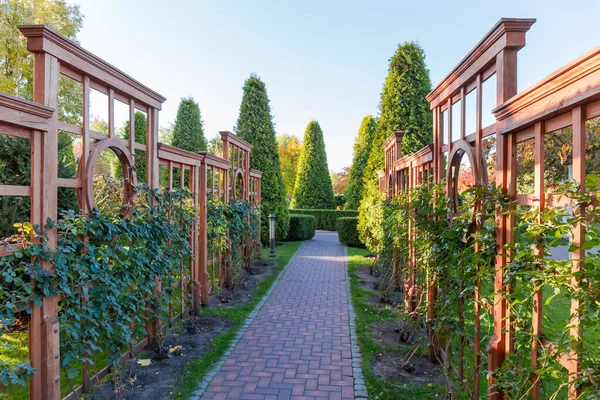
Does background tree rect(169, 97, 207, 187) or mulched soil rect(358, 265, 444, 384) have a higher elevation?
background tree rect(169, 97, 207, 187)

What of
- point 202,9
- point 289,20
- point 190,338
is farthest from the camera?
point 289,20

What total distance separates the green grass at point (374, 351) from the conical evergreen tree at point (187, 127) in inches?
425

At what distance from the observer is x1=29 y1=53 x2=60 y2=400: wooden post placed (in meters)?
2.44

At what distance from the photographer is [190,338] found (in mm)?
4676

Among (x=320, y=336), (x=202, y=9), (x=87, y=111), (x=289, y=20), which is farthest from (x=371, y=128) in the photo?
(x=87, y=111)

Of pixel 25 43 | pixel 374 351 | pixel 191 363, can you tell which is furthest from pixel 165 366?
pixel 25 43

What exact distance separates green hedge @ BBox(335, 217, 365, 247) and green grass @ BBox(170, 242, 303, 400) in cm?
657

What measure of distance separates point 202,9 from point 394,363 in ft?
28.4

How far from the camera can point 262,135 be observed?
13562 mm

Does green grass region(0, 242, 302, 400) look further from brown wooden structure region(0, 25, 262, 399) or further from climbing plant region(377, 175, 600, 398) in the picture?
climbing plant region(377, 175, 600, 398)

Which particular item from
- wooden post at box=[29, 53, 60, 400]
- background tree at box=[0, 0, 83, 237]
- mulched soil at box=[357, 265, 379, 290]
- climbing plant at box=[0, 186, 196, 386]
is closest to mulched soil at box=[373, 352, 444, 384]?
climbing plant at box=[0, 186, 196, 386]

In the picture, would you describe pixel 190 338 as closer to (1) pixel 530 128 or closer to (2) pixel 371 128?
(1) pixel 530 128

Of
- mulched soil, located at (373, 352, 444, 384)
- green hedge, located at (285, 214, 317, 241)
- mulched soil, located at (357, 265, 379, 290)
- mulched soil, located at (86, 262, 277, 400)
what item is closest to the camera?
mulched soil, located at (86, 262, 277, 400)

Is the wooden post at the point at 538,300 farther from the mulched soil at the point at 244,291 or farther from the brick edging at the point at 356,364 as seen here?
the mulched soil at the point at 244,291
